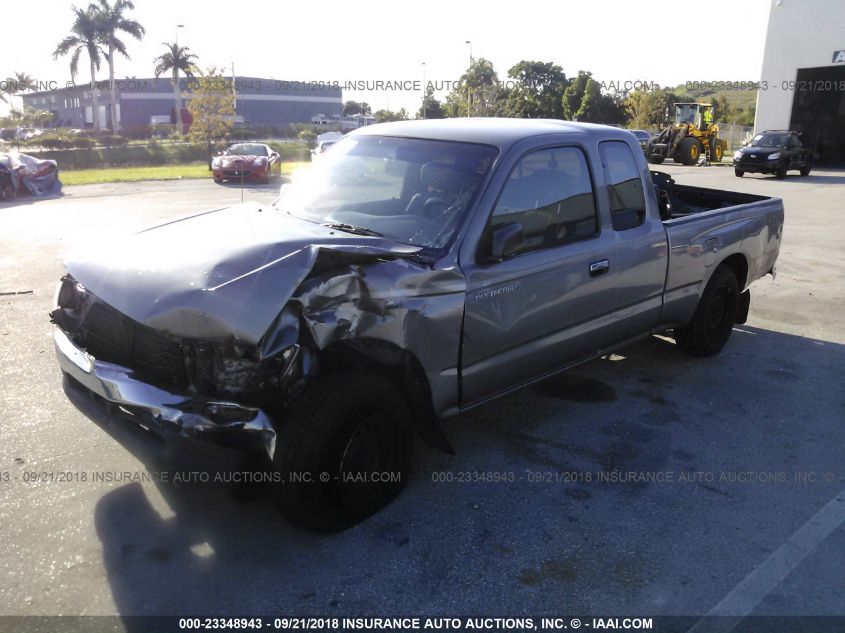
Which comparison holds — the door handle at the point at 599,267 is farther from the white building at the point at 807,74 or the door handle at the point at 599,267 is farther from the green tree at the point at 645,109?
the green tree at the point at 645,109

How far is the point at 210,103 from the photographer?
99.0 feet

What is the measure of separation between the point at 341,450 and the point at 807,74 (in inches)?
1522

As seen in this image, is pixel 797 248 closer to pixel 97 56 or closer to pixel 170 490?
pixel 170 490

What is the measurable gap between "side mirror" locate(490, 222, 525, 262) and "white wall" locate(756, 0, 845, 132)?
35.1m

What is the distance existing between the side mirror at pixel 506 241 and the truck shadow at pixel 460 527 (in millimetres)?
1255

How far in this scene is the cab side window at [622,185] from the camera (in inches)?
180

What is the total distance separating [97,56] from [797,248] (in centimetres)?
5595

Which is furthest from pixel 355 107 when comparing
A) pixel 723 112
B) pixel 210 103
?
pixel 210 103

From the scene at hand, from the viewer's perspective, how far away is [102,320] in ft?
11.1

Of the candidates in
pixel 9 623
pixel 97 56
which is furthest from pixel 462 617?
pixel 97 56

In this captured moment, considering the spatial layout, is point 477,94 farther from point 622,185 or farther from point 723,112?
point 622,185

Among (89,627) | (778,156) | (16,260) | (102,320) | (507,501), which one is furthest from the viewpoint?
(778,156)

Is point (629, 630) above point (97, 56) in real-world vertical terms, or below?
below

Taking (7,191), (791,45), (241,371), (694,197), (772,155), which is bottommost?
(7,191)
